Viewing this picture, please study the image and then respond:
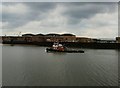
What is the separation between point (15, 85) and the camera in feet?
33.7

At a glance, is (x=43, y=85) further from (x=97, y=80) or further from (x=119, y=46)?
(x=119, y=46)

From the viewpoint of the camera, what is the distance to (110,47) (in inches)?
1826

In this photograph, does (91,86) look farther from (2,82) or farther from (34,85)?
(2,82)

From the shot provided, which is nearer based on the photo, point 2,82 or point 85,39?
point 2,82

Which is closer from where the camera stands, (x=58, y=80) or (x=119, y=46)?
(x=58, y=80)

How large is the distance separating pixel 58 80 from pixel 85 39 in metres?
60.9

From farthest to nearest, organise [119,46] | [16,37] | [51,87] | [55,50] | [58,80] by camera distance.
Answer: [16,37] < [119,46] < [55,50] < [58,80] < [51,87]

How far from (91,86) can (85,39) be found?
62095 millimetres

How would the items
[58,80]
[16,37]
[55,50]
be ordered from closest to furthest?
[58,80] < [55,50] < [16,37]

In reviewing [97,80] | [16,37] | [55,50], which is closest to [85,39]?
[16,37]

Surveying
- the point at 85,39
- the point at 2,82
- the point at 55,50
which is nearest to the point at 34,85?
the point at 2,82

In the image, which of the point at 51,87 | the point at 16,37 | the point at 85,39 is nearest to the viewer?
the point at 51,87

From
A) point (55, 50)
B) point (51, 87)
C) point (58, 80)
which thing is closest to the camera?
point (51, 87)

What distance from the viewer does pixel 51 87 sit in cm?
1002
